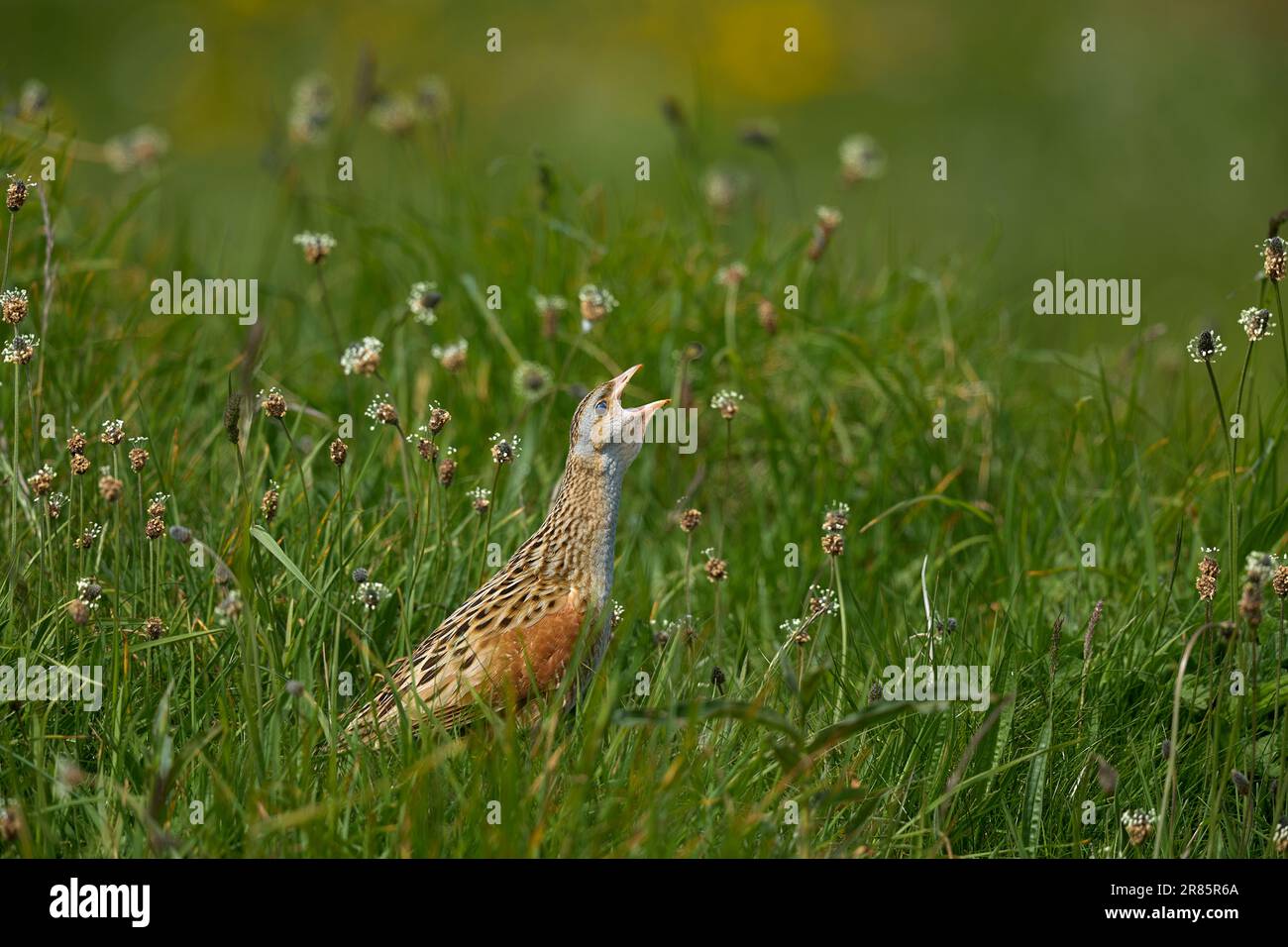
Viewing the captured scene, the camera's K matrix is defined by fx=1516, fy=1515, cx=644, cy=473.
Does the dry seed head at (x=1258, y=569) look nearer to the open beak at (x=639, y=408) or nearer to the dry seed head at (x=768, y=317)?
the open beak at (x=639, y=408)

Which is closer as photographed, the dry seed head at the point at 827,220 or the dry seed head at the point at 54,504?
the dry seed head at the point at 54,504

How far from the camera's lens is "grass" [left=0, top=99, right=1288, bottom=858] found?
3.89m

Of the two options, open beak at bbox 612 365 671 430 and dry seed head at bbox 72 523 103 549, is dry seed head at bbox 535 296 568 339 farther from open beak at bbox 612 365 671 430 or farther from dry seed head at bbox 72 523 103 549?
dry seed head at bbox 72 523 103 549

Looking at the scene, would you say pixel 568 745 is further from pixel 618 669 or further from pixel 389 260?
pixel 389 260

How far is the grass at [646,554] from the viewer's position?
3891mm

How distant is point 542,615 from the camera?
450 centimetres

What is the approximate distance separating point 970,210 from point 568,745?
34.9 feet

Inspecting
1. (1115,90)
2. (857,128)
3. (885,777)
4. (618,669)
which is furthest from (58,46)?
(885,777)

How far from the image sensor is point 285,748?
4.08 meters

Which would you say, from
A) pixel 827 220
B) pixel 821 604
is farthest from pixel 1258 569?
pixel 827 220

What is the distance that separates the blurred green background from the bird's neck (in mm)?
7177

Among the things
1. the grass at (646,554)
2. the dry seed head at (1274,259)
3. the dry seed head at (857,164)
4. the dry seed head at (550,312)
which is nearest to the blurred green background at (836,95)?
the dry seed head at (857,164)

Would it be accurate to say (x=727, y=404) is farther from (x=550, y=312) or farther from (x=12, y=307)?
(x=12, y=307)
